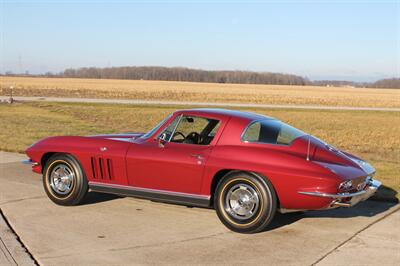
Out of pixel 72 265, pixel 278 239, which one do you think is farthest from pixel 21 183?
pixel 278 239

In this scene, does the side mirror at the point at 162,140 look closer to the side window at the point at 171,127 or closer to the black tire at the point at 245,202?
the side window at the point at 171,127

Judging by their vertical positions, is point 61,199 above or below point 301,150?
below

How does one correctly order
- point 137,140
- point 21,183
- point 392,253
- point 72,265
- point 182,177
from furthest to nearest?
point 21,183, point 137,140, point 182,177, point 392,253, point 72,265

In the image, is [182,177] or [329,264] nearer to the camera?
[329,264]

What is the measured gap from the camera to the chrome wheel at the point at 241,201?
5181mm

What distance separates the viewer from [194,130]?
592 centimetres

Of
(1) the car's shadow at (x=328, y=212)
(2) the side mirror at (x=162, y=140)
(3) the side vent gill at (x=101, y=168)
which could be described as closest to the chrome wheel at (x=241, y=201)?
(1) the car's shadow at (x=328, y=212)

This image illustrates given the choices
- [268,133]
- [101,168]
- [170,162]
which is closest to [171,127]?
[170,162]

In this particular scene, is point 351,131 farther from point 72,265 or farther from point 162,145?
point 72,265

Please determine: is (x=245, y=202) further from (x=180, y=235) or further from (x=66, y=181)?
(x=66, y=181)

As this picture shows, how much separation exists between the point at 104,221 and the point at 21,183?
8.15ft

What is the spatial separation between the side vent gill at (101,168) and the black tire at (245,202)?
141cm

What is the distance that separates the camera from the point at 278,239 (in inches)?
199

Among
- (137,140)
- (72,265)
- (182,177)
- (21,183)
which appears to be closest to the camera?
(72,265)
